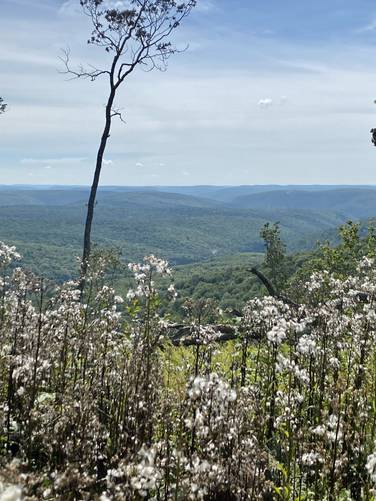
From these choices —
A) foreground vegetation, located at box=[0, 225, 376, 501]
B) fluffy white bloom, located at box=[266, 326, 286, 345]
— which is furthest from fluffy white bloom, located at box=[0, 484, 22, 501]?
fluffy white bloom, located at box=[266, 326, 286, 345]

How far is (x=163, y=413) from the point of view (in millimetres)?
5281

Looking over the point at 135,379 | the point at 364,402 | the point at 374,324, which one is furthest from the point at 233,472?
the point at 374,324

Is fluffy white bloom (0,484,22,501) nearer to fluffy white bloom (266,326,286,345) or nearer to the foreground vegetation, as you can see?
the foreground vegetation

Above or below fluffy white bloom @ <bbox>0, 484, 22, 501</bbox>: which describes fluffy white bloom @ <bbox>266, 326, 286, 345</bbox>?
below

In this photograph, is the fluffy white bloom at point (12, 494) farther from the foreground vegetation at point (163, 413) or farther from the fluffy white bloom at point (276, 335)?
the fluffy white bloom at point (276, 335)

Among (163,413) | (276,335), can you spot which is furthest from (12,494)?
(276,335)

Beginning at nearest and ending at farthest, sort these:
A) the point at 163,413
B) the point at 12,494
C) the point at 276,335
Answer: the point at 12,494, the point at 163,413, the point at 276,335

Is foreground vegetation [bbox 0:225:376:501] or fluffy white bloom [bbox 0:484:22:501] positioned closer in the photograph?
fluffy white bloom [bbox 0:484:22:501]

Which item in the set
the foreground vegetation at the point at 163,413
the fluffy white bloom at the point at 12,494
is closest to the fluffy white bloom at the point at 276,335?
the foreground vegetation at the point at 163,413

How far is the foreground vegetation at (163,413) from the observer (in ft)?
14.1

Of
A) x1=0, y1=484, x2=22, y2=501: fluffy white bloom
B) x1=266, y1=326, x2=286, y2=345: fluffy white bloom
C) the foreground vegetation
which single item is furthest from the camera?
x1=266, y1=326, x2=286, y2=345: fluffy white bloom

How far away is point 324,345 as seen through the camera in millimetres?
7699

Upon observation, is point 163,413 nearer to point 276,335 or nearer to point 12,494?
point 276,335

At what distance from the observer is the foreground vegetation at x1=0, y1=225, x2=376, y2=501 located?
431cm
